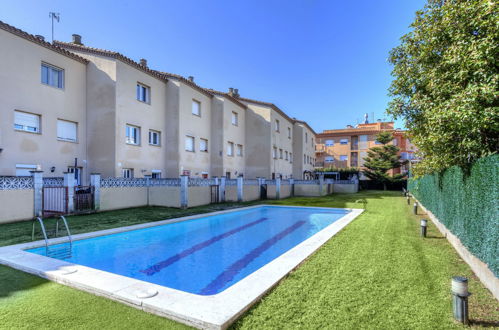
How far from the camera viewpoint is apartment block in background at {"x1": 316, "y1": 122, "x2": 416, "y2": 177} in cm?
4847

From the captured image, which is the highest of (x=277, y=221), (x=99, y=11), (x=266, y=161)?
(x=99, y=11)

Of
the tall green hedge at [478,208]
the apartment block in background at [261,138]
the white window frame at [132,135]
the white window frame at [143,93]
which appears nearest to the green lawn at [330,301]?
the tall green hedge at [478,208]

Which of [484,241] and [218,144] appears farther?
[218,144]

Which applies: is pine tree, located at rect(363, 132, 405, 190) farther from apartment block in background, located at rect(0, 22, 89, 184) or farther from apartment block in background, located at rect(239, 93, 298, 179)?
apartment block in background, located at rect(0, 22, 89, 184)

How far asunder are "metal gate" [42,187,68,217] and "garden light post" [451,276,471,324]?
1385cm

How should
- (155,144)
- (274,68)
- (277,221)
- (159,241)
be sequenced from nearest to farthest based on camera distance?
(159,241), (277,221), (155,144), (274,68)

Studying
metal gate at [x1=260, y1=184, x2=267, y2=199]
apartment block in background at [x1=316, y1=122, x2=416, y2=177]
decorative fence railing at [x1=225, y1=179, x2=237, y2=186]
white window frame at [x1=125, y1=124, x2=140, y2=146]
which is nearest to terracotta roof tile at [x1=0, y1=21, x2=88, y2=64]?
white window frame at [x1=125, y1=124, x2=140, y2=146]

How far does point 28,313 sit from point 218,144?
22.1 m

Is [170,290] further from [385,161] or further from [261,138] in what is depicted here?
[385,161]

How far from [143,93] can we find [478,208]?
19.2 meters

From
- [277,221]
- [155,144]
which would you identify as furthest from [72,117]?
[277,221]

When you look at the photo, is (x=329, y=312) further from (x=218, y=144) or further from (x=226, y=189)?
(x=218, y=144)

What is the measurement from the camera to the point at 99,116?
1684cm

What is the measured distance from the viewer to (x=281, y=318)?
11.5ft
